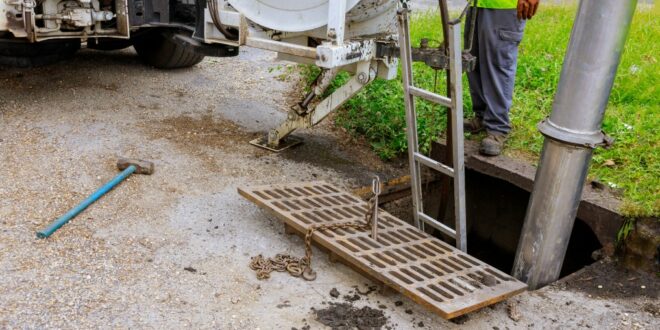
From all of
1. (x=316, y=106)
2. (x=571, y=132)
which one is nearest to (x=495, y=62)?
(x=316, y=106)

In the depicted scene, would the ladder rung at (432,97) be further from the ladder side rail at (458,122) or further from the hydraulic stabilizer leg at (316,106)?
the hydraulic stabilizer leg at (316,106)

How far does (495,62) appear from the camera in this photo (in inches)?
176

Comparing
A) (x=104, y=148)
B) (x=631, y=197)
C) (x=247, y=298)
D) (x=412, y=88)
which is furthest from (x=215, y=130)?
(x=631, y=197)

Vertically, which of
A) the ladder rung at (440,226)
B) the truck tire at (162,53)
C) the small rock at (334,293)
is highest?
the truck tire at (162,53)

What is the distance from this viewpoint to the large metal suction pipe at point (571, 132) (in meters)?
3.04

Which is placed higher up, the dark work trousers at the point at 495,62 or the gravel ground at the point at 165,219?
the dark work trousers at the point at 495,62

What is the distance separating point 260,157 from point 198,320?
6.59ft

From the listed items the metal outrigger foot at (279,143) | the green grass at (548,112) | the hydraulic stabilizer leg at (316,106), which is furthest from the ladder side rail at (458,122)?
the metal outrigger foot at (279,143)

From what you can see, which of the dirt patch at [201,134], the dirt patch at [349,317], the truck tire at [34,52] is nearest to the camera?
the dirt patch at [349,317]

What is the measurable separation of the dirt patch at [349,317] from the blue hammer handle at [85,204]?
1499 millimetres

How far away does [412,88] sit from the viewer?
3.70 m

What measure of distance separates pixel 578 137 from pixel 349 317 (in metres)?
1.38

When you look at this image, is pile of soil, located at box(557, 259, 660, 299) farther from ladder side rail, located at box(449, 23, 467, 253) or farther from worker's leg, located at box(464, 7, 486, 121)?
worker's leg, located at box(464, 7, 486, 121)

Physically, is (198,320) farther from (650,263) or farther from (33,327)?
(650,263)
